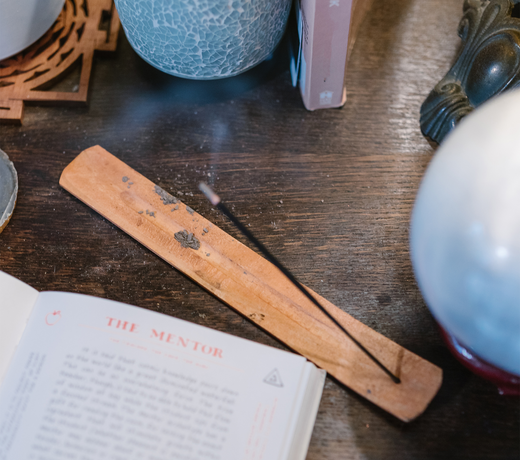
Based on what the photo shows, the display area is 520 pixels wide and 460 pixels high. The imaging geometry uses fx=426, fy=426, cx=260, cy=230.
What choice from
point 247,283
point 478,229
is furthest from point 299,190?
point 478,229

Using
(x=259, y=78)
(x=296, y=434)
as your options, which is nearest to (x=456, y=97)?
(x=259, y=78)

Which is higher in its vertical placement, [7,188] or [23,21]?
[23,21]

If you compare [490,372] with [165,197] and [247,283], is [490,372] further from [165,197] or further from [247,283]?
[165,197]

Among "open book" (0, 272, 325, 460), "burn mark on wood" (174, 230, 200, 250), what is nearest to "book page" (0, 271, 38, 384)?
"open book" (0, 272, 325, 460)

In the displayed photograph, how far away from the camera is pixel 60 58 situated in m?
0.47

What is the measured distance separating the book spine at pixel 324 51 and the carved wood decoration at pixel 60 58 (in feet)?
0.73

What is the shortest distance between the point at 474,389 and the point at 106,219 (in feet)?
1.16

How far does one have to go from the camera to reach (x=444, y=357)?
35cm

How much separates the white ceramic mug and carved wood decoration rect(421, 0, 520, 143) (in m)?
0.40

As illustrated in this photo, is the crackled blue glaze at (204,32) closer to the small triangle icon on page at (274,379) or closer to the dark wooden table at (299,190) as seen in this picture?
the dark wooden table at (299,190)

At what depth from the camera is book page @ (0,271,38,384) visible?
13.1 inches

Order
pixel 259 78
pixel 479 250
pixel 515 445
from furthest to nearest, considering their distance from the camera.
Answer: pixel 259 78 < pixel 515 445 < pixel 479 250

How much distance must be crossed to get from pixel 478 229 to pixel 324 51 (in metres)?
0.26

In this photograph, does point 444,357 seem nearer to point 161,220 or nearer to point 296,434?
point 296,434
